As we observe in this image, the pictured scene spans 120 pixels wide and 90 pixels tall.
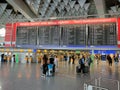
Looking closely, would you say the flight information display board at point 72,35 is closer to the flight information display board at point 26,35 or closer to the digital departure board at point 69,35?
the digital departure board at point 69,35

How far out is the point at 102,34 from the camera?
12148 millimetres

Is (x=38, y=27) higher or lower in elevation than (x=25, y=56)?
higher

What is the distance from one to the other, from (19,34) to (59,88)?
8904mm

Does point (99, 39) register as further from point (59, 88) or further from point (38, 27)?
point (59, 88)

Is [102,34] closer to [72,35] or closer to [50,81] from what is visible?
[72,35]

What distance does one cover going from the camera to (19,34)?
13.9 metres

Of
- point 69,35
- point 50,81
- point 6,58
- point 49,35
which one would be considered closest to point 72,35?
point 69,35

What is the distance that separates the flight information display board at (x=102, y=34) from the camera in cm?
1176

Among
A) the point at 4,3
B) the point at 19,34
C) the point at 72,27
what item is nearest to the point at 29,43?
the point at 19,34

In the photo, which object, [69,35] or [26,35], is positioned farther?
[26,35]

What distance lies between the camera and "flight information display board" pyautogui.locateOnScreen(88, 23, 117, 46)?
11758mm

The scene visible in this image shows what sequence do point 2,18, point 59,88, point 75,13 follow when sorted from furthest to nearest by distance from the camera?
point 2,18 → point 75,13 → point 59,88

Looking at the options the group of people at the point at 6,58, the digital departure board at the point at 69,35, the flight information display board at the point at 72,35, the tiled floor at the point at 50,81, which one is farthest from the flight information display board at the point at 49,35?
the group of people at the point at 6,58

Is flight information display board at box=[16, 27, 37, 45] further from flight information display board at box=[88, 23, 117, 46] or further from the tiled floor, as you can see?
flight information display board at box=[88, 23, 117, 46]
